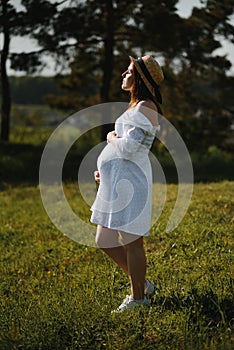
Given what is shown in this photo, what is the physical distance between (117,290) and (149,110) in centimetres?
161

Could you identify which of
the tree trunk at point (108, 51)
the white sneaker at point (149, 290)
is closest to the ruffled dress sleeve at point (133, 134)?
the white sneaker at point (149, 290)

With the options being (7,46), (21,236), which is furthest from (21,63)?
(21,236)

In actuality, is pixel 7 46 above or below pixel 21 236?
above

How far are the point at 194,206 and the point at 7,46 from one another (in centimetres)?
1241

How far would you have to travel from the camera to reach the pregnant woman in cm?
401

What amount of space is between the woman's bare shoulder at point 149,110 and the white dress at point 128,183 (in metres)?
0.03

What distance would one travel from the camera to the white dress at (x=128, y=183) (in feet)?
13.2

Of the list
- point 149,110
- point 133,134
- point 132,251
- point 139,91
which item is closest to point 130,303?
point 132,251

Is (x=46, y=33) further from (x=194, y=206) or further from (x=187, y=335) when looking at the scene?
(x=187, y=335)

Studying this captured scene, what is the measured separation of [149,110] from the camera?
13.2ft

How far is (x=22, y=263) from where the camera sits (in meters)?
6.54

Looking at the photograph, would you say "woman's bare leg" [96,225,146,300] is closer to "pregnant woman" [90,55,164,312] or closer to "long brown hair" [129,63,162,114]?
"pregnant woman" [90,55,164,312]

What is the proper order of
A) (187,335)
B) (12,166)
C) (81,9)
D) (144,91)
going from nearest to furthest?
(187,335)
(144,91)
(12,166)
(81,9)

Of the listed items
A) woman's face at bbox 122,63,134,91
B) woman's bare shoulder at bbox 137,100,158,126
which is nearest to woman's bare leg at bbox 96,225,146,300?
woman's bare shoulder at bbox 137,100,158,126
